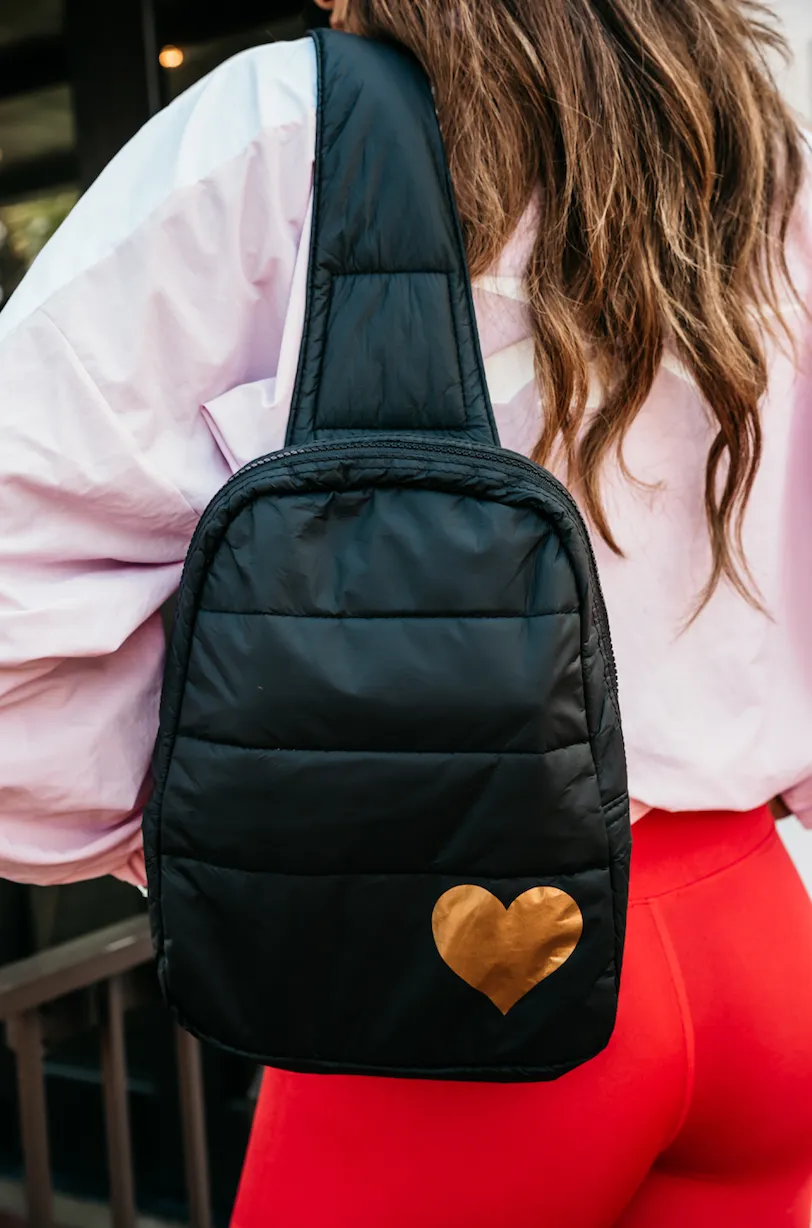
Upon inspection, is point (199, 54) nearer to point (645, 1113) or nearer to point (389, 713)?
point (389, 713)

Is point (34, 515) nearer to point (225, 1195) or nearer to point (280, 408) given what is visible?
point (280, 408)

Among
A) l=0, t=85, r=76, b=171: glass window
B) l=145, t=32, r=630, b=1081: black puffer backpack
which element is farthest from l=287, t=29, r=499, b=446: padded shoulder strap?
l=0, t=85, r=76, b=171: glass window

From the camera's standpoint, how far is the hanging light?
7.39ft

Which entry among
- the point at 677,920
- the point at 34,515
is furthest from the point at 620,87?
the point at 677,920

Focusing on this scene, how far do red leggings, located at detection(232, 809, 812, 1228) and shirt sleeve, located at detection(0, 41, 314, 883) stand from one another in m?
0.32

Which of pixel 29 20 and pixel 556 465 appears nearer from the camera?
pixel 556 465

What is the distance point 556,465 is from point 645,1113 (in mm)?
510

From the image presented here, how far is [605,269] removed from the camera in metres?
0.85

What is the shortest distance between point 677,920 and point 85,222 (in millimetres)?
710

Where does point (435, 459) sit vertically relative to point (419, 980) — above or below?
above

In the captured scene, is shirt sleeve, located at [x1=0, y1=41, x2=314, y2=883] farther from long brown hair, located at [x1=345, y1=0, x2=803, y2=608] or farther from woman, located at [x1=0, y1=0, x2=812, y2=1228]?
long brown hair, located at [x1=345, y1=0, x2=803, y2=608]

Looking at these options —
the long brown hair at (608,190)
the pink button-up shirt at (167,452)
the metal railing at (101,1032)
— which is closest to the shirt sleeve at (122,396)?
the pink button-up shirt at (167,452)

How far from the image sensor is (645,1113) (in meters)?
0.87

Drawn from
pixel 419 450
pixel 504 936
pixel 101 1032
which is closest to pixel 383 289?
pixel 419 450
